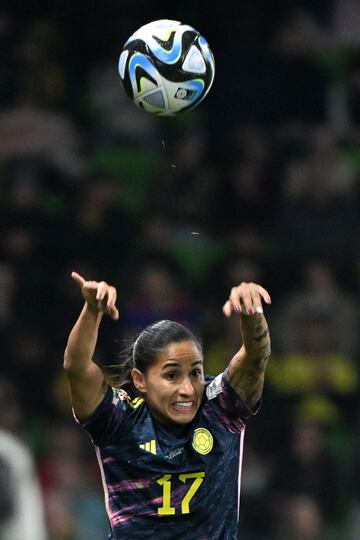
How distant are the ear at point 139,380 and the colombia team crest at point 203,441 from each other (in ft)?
0.87

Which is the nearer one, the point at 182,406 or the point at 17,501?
the point at 17,501

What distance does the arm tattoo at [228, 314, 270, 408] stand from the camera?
15.7 feet

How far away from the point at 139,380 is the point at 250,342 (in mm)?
461

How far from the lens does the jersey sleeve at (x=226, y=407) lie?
488 cm

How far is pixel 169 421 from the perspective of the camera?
15.9 ft

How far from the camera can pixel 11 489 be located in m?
4.20

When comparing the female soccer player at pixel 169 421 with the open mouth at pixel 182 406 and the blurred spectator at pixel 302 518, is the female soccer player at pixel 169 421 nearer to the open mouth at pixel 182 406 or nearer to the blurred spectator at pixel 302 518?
the open mouth at pixel 182 406

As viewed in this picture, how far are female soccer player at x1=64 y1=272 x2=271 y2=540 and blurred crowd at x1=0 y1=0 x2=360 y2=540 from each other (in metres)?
2.93

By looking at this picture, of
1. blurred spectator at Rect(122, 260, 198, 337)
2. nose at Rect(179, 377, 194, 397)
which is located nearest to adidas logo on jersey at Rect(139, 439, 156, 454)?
nose at Rect(179, 377, 194, 397)

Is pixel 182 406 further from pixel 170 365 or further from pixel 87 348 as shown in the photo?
pixel 87 348

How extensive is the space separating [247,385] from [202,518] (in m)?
0.52

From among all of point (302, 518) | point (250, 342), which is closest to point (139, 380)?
point (250, 342)

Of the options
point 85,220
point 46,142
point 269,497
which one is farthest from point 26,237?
point 269,497

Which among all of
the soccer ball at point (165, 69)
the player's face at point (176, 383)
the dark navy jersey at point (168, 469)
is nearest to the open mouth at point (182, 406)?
the player's face at point (176, 383)
